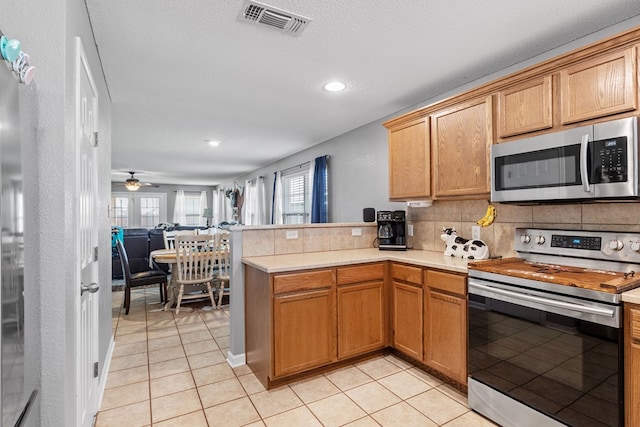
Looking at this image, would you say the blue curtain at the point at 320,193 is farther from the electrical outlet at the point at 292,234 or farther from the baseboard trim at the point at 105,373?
the baseboard trim at the point at 105,373

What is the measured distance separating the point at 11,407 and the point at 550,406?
2.27m

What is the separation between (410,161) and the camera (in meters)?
3.04

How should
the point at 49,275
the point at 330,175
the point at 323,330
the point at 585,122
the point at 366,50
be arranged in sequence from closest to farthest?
the point at 49,275 < the point at 585,122 < the point at 366,50 < the point at 323,330 < the point at 330,175

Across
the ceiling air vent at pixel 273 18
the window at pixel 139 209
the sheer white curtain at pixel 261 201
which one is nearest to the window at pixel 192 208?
the window at pixel 139 209

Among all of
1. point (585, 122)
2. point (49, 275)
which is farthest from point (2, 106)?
point (585, 122)

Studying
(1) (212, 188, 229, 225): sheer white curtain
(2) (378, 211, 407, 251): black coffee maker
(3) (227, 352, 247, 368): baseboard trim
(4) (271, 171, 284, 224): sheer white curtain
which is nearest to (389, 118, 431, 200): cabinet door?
(2) (378, 211, 407, 251): black coffee maker

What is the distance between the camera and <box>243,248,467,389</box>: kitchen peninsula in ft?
7.55

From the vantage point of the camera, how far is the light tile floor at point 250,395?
2016mm

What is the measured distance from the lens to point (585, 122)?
190cm

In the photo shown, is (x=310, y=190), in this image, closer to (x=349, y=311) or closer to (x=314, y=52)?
(x=349, y=311)

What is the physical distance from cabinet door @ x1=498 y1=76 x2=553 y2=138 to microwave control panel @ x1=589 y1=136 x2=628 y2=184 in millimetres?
351

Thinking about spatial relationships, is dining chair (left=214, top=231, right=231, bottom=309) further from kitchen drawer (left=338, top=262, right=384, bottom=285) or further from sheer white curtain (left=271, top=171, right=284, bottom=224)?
sheer white curtain (left=271, top=171, right=284, bottom=224)

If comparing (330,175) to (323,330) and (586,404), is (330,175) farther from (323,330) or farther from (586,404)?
(586,404)

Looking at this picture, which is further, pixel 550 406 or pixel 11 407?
pixel 550 406
